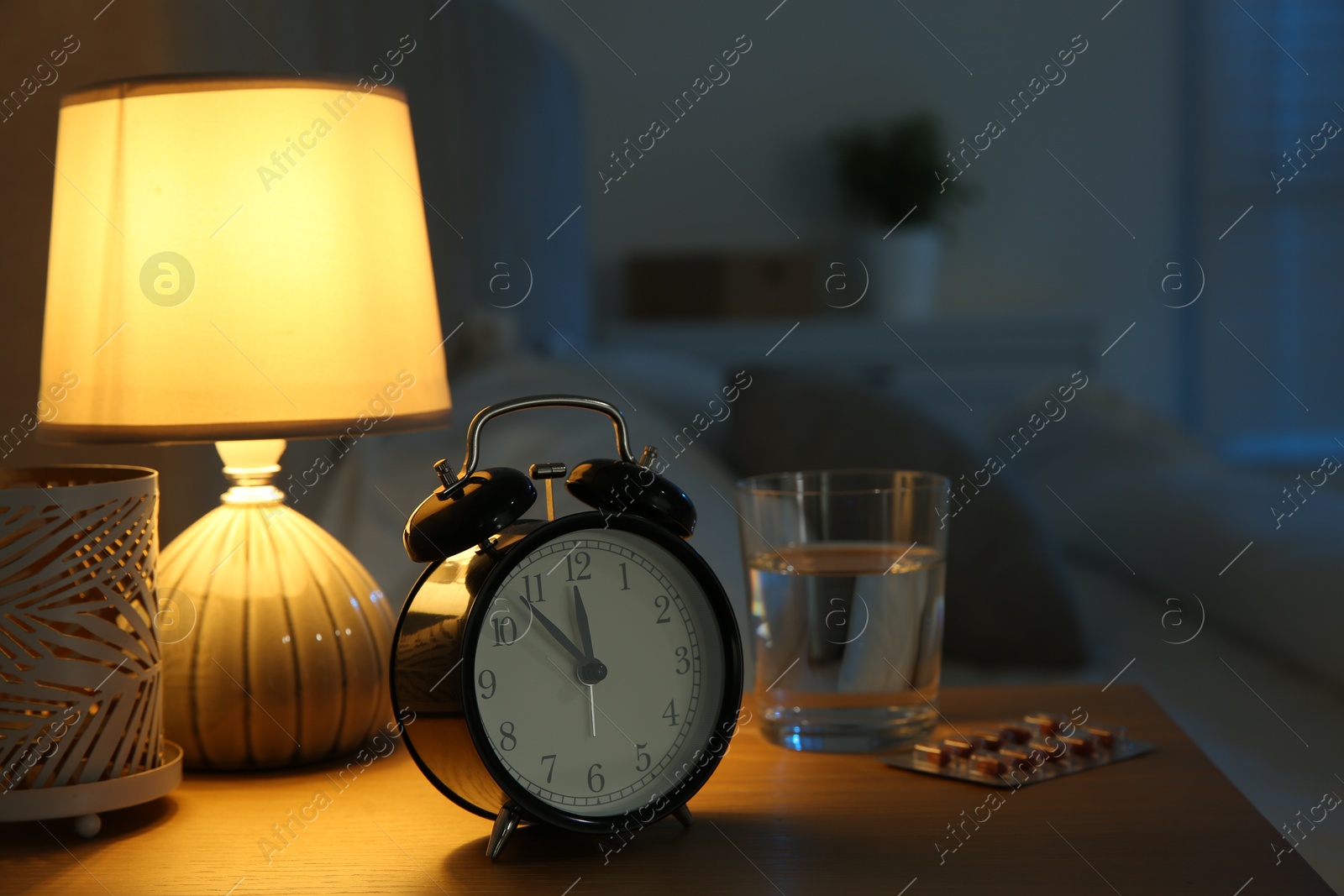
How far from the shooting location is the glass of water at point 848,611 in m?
0.75

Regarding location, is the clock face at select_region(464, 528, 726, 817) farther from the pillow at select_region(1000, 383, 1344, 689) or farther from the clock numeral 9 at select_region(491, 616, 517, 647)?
the pillow at select_region(1000, 383, 1344, 689)

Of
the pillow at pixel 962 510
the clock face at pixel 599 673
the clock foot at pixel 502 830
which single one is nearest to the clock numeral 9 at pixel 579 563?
the clock face at pixel 599 673

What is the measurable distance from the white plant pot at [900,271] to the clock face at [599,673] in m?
2.91

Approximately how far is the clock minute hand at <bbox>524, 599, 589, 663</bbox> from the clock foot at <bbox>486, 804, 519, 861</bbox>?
0.27 ft

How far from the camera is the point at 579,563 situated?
0.64m

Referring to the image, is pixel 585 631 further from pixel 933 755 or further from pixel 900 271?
pixel 900 271

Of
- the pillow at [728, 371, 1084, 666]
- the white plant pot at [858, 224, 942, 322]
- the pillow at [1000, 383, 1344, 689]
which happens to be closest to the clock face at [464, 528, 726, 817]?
the pillow at [728, 371, 1084, 666]

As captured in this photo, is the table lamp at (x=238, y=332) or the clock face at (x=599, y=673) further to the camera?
the table lamp at (x=238, y=332)

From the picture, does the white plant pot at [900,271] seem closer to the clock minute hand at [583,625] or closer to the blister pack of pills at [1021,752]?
the blister pack of pills at [1021,752]

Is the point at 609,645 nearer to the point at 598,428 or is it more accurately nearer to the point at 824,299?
the point at 598,428

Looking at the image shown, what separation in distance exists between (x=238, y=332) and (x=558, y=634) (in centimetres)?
29

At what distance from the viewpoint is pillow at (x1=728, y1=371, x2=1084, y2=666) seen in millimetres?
1328

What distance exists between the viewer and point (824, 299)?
3539 millimetres

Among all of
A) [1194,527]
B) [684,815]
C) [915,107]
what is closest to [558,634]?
[684,815]
